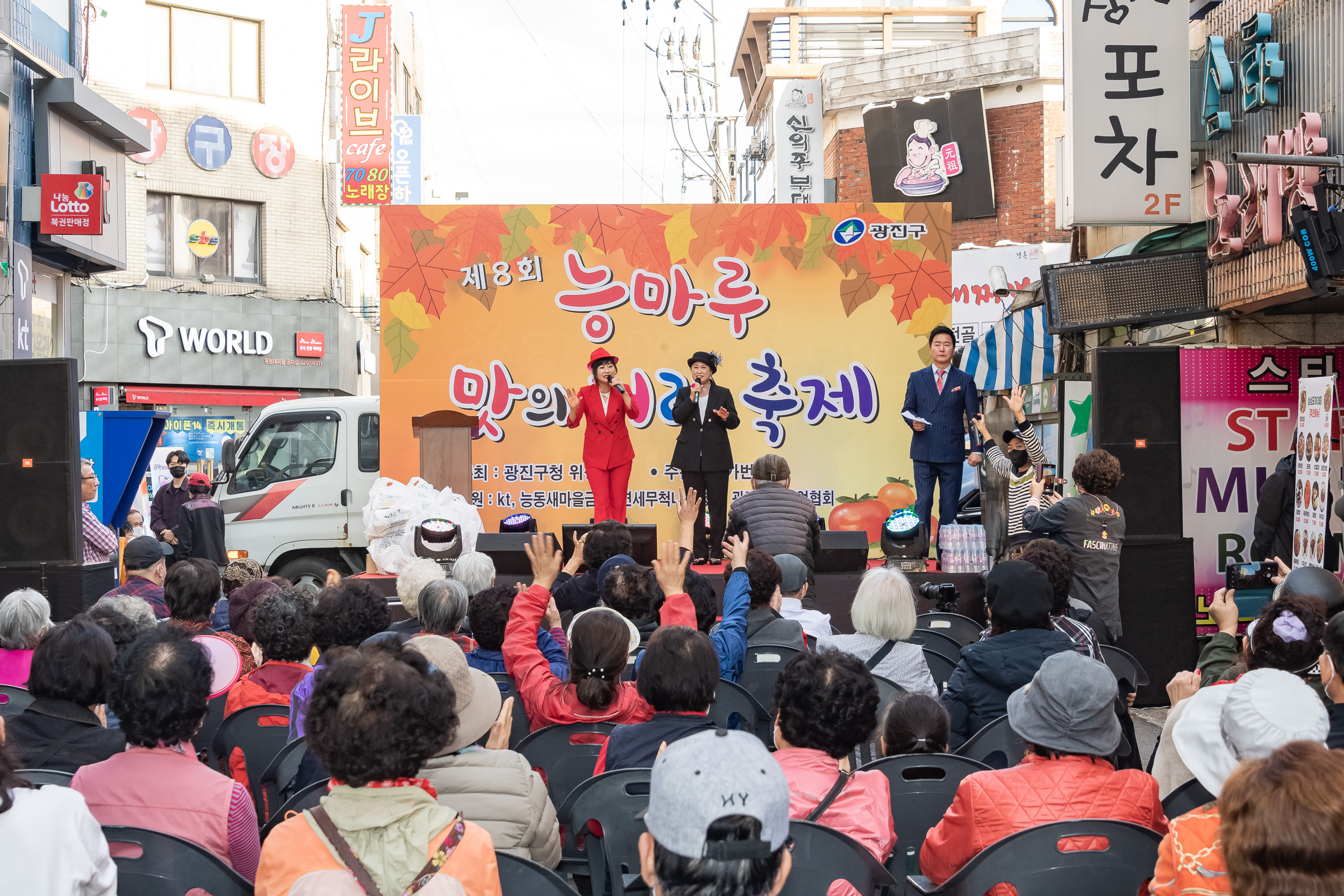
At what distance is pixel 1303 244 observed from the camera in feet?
21.0

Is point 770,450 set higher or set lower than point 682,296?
lower

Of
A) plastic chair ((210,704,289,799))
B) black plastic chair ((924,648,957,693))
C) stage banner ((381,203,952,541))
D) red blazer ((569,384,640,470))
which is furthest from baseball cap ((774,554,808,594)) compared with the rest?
stage banner ((381,203,952,541))

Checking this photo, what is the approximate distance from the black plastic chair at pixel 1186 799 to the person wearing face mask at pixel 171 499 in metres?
9.11

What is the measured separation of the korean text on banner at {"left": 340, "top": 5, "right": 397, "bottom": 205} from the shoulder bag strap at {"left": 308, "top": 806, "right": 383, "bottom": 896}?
62.8 ft

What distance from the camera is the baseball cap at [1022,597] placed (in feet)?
12.6

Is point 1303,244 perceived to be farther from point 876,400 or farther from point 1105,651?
point 876,400

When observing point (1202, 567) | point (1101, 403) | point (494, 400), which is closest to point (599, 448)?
point (494, 400)

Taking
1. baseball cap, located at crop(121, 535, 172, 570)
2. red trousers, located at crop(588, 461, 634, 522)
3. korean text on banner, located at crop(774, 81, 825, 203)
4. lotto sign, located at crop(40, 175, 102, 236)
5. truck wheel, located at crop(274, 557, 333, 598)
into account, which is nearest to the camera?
baseball cap, located at crop(121, 535, 172, 570)

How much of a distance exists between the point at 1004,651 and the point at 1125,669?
108 centimetres

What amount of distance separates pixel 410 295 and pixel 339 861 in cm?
874

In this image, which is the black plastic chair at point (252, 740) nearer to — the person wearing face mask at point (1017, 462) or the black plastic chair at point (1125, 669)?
the black plastic chair at point (1125, 669)

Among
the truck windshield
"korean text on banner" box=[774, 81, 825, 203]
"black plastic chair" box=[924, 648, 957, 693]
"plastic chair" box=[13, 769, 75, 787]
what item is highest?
"korean text on banner" box=[774, 81, 825, 203]

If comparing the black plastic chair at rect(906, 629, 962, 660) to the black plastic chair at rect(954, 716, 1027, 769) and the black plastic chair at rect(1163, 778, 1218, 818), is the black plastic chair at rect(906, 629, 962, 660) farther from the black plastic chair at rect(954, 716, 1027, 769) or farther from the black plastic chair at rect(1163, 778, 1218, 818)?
the black plastic chair at rect(1163, 778, 1218, 818)

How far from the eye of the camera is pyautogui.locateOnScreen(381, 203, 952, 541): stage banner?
10.1 meters
